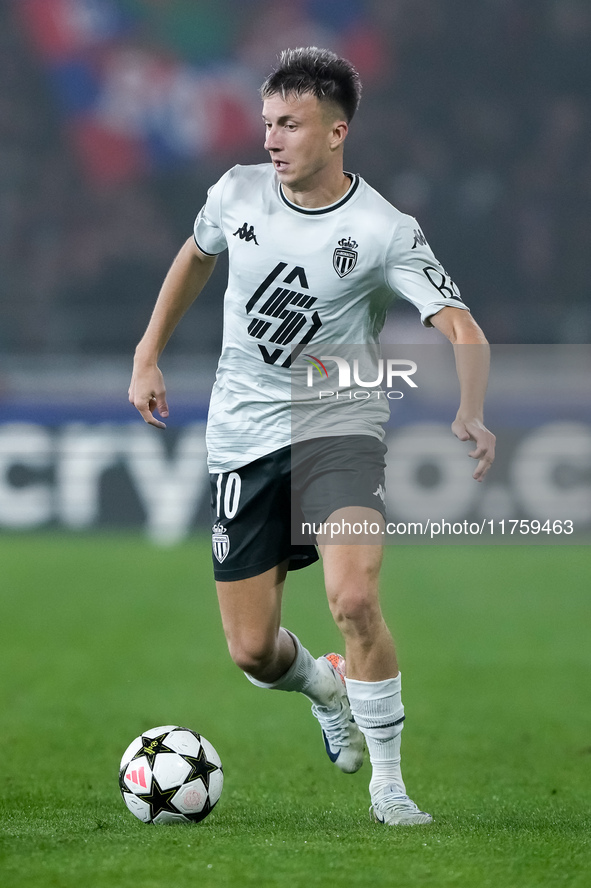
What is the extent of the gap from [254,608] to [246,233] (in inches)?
46.8

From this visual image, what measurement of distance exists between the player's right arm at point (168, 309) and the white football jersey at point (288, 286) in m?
0.10

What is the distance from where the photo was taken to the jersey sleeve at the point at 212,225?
166 inches

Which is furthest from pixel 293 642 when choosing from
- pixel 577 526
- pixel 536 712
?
pixel 577 526

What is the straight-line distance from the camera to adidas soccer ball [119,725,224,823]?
3.76m

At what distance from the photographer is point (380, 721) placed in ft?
12.6

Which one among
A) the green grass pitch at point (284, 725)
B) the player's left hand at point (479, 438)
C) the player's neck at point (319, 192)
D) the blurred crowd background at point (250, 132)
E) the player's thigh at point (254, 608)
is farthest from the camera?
the blurred crowd background at point (250, 132)

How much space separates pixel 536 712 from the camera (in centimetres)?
645

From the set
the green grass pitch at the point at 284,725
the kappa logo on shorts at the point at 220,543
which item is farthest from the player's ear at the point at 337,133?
the green grass pitch at the point at 284,725

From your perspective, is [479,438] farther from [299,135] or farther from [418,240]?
[299,135]

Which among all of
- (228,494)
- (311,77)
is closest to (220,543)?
(228,494)

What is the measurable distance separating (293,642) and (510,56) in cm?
1866

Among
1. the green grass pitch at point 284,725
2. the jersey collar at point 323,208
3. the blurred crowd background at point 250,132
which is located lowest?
the green grass pitch at point 284,725

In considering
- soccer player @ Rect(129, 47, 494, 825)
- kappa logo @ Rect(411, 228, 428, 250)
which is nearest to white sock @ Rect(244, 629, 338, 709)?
soccer player @ Rect(129, 47, 494, 825)

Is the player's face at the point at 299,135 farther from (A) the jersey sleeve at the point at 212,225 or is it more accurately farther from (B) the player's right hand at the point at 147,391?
(B) the player's right hand at the point at 147,391
